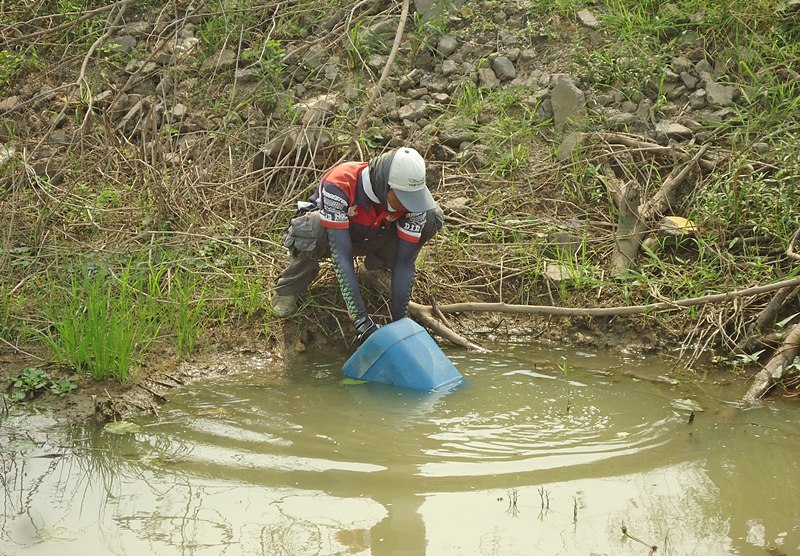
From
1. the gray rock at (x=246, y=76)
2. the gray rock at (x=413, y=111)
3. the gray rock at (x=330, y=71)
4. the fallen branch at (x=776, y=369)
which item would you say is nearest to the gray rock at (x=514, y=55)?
the gray rock at (x=413, y=111)

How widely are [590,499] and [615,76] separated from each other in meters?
4.15

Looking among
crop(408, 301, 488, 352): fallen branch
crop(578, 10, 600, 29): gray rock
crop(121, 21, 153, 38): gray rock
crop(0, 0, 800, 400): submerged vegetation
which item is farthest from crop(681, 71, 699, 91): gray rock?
crop(121, 21, 153, 38): gray rock

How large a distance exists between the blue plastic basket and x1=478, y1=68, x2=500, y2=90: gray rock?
2977 millimetres

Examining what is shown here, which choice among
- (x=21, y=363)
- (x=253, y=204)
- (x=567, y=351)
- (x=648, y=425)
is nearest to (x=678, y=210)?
(x=567, y=351)

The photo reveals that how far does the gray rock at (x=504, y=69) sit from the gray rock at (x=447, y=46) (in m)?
0.36

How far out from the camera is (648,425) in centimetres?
420

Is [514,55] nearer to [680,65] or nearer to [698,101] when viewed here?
[680,65]

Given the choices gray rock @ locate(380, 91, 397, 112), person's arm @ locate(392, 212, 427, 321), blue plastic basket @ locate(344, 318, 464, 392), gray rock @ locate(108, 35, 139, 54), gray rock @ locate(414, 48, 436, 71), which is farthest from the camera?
gray rock @ locate(108, 35, 139, 54)

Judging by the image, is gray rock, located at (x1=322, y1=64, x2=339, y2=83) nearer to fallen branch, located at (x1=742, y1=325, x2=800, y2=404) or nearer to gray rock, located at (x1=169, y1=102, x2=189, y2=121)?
gray rock, located at (x1=169, y1=102, x2=189, y2=121)

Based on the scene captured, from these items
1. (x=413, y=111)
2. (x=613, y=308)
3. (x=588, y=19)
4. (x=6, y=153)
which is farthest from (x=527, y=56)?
(x=6, y=153)

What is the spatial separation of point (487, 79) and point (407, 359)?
3.22m

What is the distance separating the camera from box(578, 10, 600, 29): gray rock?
721 centimetres

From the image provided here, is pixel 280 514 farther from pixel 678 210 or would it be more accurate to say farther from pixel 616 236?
pixel 678 210

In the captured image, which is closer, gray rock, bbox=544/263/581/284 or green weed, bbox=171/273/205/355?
green weed, bbox=171/273/205/355
